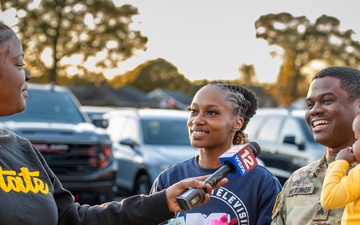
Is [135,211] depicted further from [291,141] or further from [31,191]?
[291,141]

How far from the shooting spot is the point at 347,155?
285 centimetres

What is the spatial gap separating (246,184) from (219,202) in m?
0.18

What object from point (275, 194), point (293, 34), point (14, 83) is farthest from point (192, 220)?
point (293, 34)

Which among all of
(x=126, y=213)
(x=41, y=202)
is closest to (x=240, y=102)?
(x=126, y=213)

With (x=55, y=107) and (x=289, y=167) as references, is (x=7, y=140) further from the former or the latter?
(x=289, y=167)

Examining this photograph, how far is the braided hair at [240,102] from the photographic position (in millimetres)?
3842

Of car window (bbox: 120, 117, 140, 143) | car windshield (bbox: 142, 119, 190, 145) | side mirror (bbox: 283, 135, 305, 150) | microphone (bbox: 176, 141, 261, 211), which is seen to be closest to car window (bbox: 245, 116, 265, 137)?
car windshield (bbox: 142, 119, 190, 145)

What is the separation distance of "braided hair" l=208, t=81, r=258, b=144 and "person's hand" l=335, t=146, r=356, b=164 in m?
1.05

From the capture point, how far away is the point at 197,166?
12.0 ft

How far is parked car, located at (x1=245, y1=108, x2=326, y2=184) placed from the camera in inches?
388

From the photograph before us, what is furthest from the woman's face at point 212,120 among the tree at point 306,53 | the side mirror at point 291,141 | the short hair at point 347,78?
the tree at point 306,53

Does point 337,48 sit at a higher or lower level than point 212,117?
lower

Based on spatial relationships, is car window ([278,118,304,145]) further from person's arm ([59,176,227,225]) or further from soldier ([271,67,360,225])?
person's arm ([59,176,227,225])

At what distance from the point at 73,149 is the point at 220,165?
5814 mm
